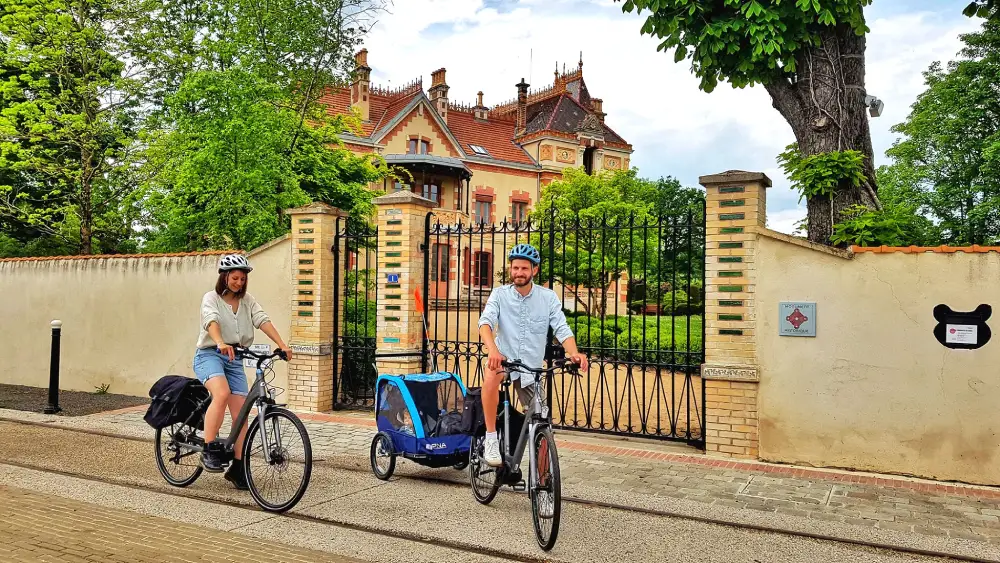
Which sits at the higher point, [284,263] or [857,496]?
[284,263]

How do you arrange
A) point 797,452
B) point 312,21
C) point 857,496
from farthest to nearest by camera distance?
point 312,21, point 797,452, point 857,496

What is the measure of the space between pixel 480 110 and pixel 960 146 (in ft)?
90.1

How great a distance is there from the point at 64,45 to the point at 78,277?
7694 millimetres

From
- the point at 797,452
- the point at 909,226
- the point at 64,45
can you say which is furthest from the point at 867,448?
the point at 64,45

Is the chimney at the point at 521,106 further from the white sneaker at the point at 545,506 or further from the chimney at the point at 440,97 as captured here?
the white sneaker at the point at 545,506

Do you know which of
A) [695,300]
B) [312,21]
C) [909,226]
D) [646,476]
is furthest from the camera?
[695,300]

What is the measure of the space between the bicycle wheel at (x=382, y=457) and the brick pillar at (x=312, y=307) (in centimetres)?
375

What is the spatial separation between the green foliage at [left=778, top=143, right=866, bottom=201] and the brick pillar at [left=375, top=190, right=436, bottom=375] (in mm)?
4751

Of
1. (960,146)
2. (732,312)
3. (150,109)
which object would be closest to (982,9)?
(732,312)

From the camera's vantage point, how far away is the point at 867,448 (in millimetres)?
7215

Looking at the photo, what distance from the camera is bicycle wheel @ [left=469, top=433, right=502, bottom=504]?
5.87 m

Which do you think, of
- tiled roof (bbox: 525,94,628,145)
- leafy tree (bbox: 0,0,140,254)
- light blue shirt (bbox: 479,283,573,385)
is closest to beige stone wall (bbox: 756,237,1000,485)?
light blue shirt (bbox: 479,283,573,385)

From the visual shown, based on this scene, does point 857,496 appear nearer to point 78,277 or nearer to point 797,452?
point 797,452

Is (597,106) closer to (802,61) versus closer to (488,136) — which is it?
(488,136)
